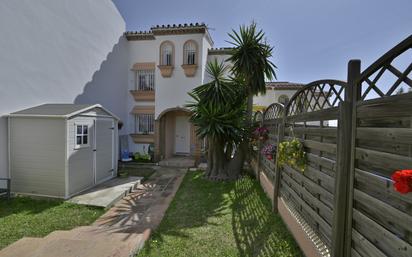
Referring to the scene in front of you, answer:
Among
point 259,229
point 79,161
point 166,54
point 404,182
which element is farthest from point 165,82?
point 404,182

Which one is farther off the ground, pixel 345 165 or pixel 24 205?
pixel 345 165

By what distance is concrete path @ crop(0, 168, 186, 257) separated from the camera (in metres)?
3.23

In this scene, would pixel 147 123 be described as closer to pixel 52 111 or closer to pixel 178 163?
pixel 178 163

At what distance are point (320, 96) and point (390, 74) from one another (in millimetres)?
1545

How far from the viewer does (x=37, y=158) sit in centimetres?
614

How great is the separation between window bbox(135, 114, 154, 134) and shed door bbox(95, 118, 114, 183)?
431cm

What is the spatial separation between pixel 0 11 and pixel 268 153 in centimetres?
801

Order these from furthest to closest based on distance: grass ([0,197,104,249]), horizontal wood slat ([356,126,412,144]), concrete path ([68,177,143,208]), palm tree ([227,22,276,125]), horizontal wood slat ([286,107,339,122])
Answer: palm tree ([227,22,276,125])
concrete path ([68,177,143,208])
grass ([0,197,104,249])
horizontal wood slat ([286,107,339,122])
horizontal wood slat ([356,126,412,144])

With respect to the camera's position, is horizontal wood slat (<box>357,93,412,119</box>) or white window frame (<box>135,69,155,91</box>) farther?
white window frame (<box>135,69,155,91</box>)

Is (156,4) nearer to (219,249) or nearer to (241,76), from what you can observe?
(241,76)

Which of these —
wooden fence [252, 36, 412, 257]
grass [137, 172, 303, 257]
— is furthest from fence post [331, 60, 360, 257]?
grass [137, 172, 303, 257]

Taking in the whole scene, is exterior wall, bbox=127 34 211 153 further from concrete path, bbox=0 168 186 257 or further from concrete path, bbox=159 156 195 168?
concrete path, bbox=0 168 186 257

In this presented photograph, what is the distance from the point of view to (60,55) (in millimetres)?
7949

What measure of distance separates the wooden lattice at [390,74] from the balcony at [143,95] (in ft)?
37.3
